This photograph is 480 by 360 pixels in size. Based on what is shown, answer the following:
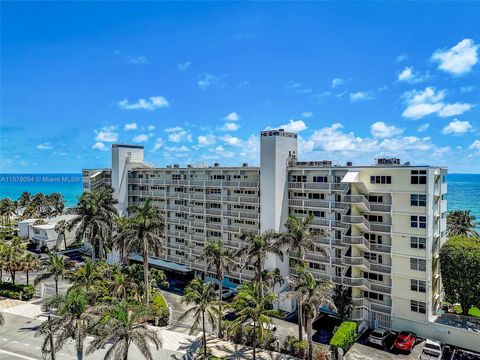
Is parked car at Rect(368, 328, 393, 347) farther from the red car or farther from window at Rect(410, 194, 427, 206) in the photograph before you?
window at Rect(410, 194, 427, 206)

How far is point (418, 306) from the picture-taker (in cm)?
4178

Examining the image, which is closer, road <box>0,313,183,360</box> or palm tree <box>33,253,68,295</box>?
road <box>0,313,183,360</box>

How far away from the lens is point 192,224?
204 feet

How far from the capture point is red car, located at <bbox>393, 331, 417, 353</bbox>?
38.4m

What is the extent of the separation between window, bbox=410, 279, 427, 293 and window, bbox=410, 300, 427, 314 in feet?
4.86

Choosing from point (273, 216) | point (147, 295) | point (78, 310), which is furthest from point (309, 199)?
point (78, 310)

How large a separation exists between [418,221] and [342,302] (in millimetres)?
12836

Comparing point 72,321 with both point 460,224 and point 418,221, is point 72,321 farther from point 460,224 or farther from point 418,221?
point 460,224

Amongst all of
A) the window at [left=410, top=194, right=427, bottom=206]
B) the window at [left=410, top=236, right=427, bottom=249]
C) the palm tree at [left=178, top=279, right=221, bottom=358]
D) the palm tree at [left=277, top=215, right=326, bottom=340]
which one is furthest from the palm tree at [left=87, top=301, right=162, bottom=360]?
the window at [left=410, top=194, right=427, bottom=206]

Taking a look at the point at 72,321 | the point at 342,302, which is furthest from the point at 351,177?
the point at 72,321

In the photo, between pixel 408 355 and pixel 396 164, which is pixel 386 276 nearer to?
pixel 408 355

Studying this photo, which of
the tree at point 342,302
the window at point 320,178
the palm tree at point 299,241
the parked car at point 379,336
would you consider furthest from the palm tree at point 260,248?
the parked car at point 379,336

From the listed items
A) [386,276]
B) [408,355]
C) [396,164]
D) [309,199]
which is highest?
[396,164]

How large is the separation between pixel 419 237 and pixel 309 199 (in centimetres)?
1427
